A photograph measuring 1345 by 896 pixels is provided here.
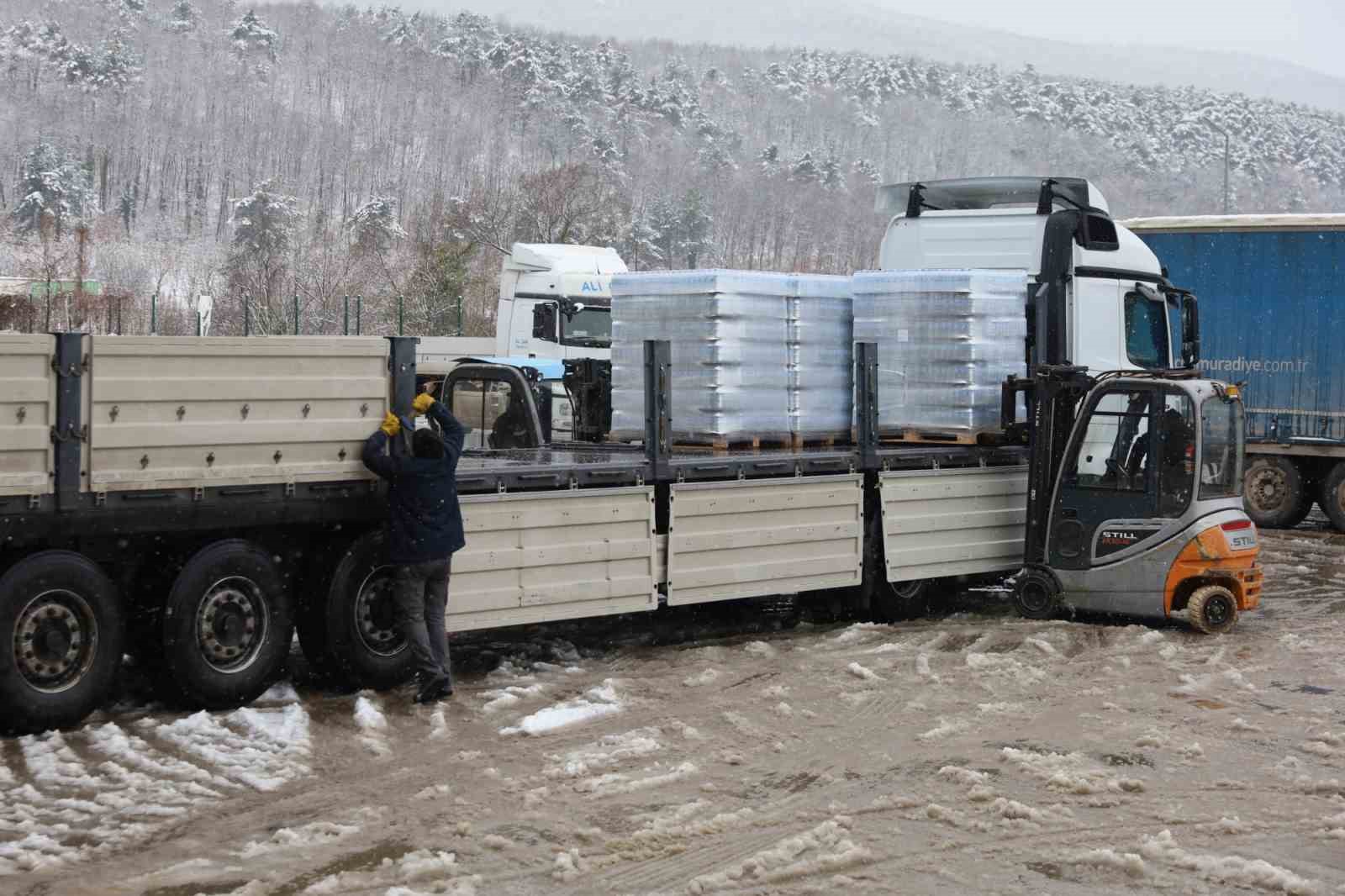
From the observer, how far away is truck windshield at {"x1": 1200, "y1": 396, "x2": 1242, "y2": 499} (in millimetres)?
12125

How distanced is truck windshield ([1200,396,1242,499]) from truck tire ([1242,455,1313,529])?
8346 millimetres

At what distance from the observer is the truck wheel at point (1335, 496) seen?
20000 mm

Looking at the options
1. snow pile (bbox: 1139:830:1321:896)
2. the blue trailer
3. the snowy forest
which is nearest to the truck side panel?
the blue trailer

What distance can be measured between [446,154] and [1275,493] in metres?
111

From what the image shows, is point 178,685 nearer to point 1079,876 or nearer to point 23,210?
point 1079,876

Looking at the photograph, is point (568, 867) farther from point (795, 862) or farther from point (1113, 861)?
point (1113, 861)

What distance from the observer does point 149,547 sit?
8578 mm

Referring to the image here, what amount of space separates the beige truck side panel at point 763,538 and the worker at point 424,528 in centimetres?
207

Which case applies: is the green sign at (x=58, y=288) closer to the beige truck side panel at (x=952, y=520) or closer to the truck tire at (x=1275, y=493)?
the truck tire at (x=1275, y=493)

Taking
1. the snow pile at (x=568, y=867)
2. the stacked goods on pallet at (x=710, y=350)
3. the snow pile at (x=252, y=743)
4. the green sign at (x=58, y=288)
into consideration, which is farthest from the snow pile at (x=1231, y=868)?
the green sign at (x=58, y=288)

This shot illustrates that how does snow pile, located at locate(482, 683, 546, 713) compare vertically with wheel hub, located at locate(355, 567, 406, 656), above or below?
below

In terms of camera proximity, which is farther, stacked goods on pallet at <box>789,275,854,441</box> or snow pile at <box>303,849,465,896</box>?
stacked goods on pallet at <box>789,275,854,441</box>

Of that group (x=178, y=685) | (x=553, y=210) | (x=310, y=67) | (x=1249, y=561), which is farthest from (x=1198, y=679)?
(x=310, y=67)

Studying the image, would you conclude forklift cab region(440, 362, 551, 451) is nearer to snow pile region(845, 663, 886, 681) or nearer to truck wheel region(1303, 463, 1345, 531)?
snow pile region(845, 663, 886, 681)
